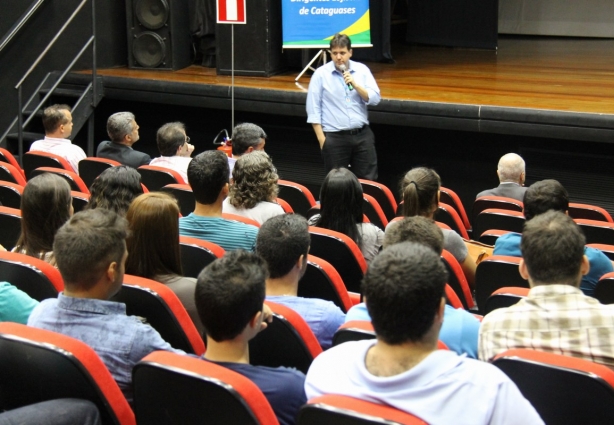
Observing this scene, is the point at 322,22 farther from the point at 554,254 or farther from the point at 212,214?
the point at 554,254

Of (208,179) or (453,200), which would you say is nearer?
(208,179)

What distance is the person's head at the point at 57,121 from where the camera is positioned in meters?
5.37

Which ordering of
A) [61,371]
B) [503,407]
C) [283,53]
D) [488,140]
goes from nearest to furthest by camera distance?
[503,407] < [61,371] < [488,140] < [283,53]

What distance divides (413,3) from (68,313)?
30.1ft

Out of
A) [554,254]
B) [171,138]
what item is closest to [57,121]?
[171,138]

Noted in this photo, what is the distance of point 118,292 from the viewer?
7.52 ft

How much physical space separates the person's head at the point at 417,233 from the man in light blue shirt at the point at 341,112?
313 centimetres

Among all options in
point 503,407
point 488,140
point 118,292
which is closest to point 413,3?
point 488,140

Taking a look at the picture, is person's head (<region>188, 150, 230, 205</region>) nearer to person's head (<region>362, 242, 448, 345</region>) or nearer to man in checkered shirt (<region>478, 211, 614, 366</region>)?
man in checkered shirt (<region>478, 211, 614, 366</region>)

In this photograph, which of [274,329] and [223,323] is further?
[274,329]

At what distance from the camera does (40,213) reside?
2896 mm

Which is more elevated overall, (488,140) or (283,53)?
(283,53)

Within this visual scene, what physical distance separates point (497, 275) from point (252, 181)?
125 centimetres

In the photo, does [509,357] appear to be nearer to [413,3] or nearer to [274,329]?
[274,329]
